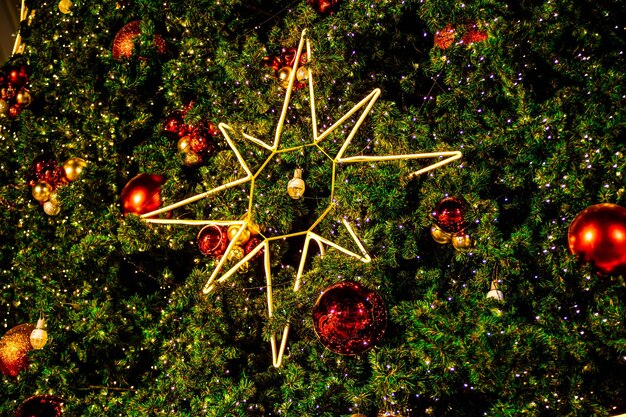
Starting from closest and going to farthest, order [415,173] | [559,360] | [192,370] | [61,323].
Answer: [559,360], [415,173], [192,370], [61,323]

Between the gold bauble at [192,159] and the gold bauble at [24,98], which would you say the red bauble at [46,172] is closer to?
the gold bauble at [24,98]

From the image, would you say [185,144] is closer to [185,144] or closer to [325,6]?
[185,144]

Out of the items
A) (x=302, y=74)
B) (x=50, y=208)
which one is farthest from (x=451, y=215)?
(x=50, y=208)

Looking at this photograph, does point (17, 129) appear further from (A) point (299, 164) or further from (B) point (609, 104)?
(B) point (609, 104)

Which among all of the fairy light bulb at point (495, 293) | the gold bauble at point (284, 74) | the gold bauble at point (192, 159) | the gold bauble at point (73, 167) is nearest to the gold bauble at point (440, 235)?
the fairy light bulb at point (495, 293)

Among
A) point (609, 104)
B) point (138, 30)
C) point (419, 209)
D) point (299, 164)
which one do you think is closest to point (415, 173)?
point (419, 209)
